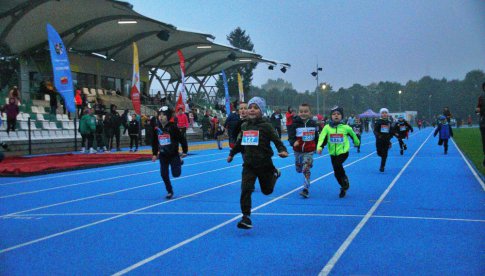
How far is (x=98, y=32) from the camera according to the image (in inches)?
1593

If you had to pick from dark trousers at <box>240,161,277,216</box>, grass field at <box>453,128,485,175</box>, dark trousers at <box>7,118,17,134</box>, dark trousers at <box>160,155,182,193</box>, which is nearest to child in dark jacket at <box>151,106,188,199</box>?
dark trousers at <box>160,155,182,193</box>

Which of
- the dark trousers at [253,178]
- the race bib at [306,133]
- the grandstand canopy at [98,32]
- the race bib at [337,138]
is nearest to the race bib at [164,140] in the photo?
the race bib at [306,133]

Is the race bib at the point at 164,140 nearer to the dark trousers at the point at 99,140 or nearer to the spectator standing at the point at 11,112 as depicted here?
the spectator standing at the point at 11,112

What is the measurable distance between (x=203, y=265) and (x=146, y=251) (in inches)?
37.5

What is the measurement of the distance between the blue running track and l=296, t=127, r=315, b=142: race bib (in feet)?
3.69

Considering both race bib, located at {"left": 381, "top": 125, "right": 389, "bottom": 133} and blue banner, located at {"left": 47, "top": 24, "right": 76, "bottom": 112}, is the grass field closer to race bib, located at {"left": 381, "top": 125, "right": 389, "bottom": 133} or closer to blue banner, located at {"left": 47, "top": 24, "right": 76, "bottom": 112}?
race bib, located at {"left": 381, "top": 125, "right": 389, "bottom": 133}

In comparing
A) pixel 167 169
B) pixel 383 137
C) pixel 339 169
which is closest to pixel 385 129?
pixel 383 137

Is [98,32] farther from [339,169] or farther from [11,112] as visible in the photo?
[339,169]

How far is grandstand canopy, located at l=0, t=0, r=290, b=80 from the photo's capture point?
3216 centimetres

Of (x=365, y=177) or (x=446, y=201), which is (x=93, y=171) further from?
(x=446, y=201)

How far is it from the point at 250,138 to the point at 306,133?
3520 millimetres

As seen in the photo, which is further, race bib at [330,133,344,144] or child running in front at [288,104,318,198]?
child running in front at [288,104,318,198]

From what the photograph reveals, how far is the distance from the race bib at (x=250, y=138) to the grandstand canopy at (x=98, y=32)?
25.4 m

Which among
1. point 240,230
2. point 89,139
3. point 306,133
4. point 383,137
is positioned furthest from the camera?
point 89,139
